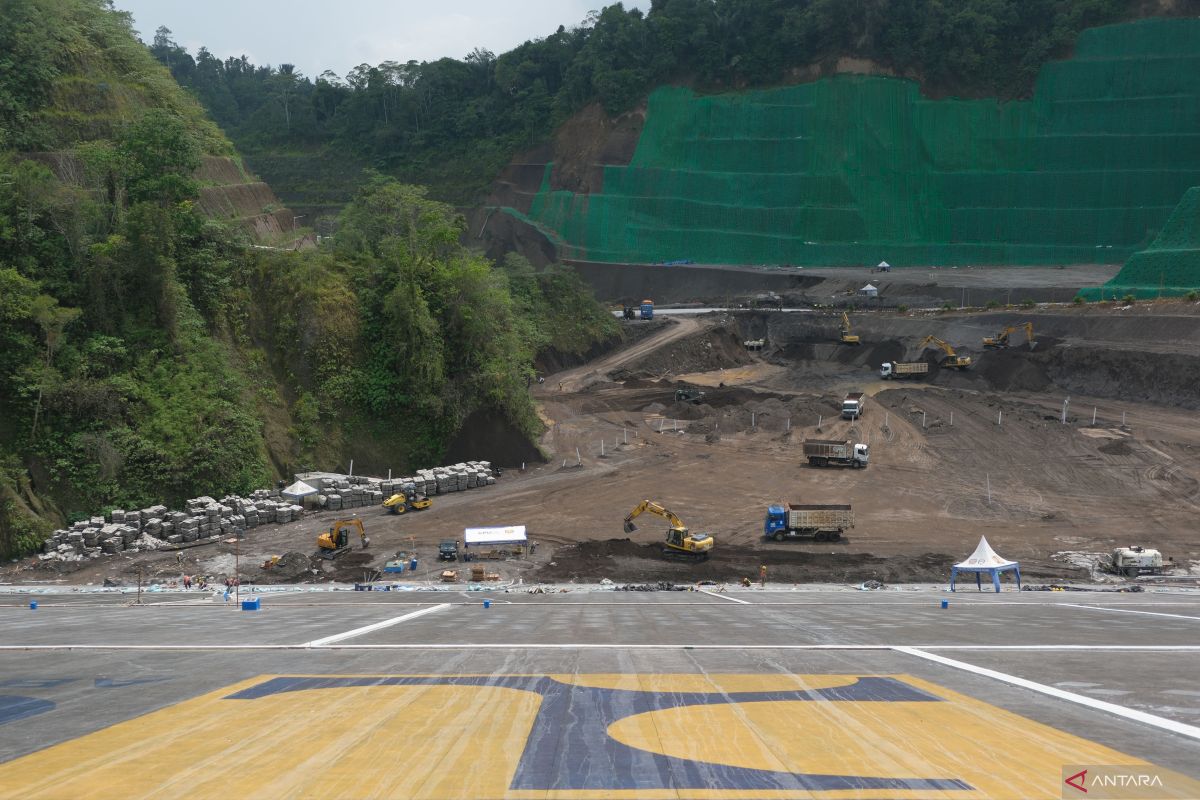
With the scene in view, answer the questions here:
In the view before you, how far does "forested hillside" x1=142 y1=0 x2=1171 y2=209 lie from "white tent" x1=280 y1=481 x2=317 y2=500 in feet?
273

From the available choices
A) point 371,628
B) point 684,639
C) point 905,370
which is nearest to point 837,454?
point 905,370

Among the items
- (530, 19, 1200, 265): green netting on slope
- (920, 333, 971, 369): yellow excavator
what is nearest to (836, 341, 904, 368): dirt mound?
(920, 333, 971, 369): yellow excavator

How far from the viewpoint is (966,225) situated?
99.9m

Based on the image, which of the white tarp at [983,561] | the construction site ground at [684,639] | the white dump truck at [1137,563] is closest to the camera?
the construction site ground at [684,639]

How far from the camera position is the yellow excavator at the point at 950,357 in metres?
66.1

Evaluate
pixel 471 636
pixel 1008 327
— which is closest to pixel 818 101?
pixel 1008 327

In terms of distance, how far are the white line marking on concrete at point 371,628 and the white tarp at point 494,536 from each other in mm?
10120

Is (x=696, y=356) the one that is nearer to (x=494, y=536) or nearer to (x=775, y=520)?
(x=775, y=520)

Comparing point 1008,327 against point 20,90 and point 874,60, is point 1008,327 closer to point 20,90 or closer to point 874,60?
point 874,60

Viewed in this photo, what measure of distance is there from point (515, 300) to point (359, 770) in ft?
213

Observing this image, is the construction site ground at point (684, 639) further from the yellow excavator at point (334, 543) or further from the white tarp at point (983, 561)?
the white tarp at point (983, 561)

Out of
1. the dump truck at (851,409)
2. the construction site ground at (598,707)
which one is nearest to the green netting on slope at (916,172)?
the dump truck at (851,409)

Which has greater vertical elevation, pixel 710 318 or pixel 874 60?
pixel 874 60

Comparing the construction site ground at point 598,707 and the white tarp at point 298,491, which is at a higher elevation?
the white tarp at point 298,491
